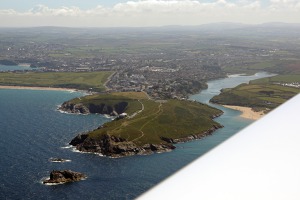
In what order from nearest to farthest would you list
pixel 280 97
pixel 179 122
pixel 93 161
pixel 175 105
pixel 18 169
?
pixel 18 169 → pixel 93 161 → pixel 179 122 → pixel 175 105 → pixel 280 97

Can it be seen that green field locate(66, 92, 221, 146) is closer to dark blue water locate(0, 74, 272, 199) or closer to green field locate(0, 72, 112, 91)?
dark blue water locate(0, 74, 272, 199)

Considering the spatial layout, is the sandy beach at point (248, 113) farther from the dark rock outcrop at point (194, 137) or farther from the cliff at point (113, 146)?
the cliff at point (113, 146)

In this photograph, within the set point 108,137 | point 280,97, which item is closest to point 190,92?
point 280,97

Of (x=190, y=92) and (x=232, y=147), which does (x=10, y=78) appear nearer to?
(x=190, y=92)

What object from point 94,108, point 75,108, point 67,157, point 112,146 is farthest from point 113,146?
point 94,108

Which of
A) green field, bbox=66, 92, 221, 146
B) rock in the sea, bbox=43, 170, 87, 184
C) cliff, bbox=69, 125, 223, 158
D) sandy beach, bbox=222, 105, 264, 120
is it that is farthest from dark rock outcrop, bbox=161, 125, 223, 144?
rock in the sea, bbox=43, 170, 87, 184

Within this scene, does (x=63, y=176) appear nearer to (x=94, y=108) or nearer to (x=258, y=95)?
(x=94, y=108)

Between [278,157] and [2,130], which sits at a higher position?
[278,157]

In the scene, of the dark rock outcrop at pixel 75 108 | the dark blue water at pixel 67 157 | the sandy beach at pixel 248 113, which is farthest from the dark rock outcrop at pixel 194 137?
the dark rock outcrop at pixel 75 108
